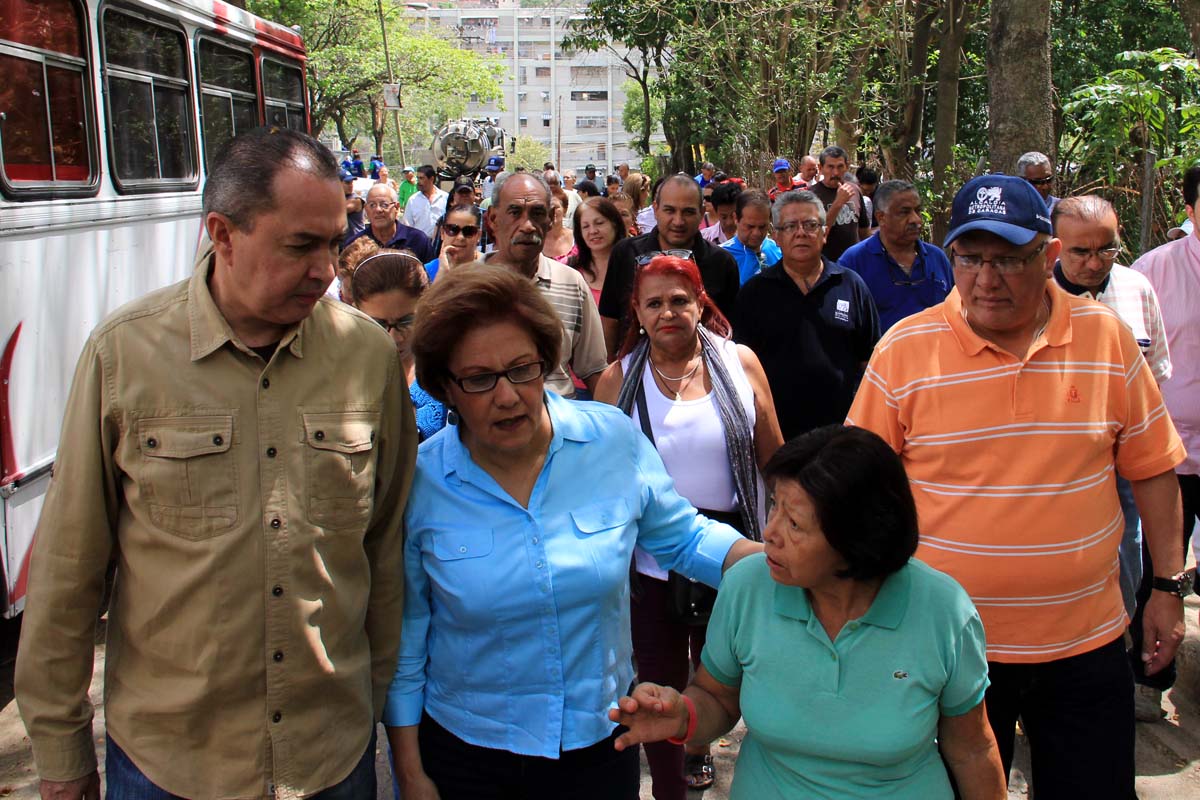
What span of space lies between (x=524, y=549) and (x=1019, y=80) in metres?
7.40

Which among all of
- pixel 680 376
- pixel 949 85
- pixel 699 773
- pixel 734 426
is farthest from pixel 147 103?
pixel 949 85

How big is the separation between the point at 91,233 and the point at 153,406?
14.9ft

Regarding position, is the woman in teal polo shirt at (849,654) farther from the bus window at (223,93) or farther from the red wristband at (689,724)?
the bus window at (223,93)

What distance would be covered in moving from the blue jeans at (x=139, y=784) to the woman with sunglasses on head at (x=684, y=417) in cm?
142

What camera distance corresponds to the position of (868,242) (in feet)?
19.9

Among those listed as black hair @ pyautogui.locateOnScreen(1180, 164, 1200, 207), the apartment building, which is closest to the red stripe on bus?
black hair @ pyautogui.locateOnScreen(1180, 164, 1200, 207)

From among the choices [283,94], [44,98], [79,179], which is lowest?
[79,179]

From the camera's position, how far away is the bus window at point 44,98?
207 inches

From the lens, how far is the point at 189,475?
2.09 m

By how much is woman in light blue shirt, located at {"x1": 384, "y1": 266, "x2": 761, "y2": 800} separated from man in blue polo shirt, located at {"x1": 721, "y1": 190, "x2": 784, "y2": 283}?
16.0 ft

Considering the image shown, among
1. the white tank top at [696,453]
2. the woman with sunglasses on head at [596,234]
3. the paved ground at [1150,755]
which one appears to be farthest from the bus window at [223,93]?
the white tank top at [696,453]

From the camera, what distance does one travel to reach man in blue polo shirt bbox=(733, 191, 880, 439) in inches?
197

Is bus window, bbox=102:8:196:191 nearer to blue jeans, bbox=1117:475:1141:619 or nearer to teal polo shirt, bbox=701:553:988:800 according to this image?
teal polo shirt, bbox=701:553:988:800

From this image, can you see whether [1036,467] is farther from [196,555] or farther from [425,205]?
[425,205]
